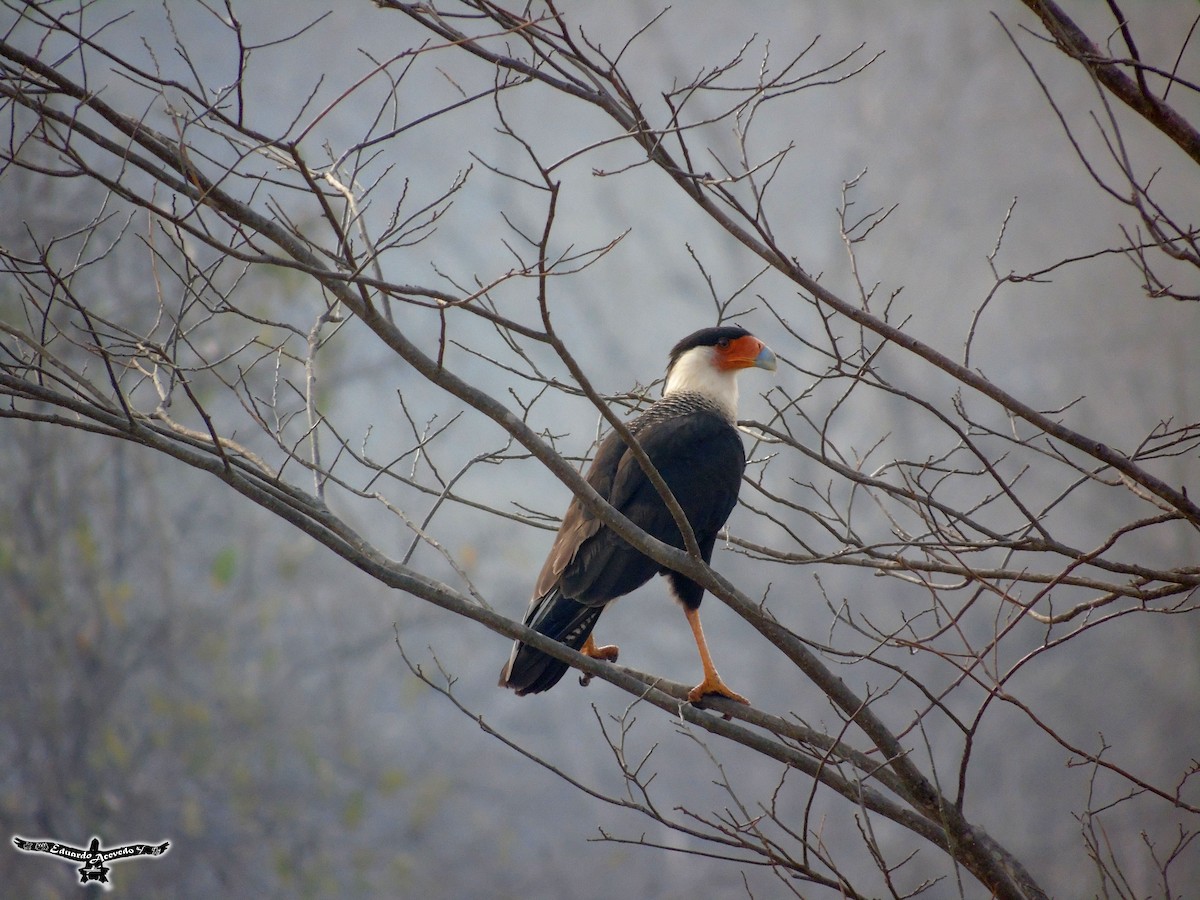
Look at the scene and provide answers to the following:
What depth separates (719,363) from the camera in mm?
2887

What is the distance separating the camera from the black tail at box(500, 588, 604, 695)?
218 cm

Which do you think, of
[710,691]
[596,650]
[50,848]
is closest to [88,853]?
[50,848]

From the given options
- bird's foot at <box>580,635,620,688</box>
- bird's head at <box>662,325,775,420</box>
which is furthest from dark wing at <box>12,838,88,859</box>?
bird's head at <box>662,325,775,420</box>

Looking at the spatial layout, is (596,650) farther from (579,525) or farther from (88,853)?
(88,853)

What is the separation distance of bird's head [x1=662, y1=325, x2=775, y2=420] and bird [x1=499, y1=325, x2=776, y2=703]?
12cm

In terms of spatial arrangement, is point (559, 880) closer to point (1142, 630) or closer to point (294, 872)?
point (294, 872)

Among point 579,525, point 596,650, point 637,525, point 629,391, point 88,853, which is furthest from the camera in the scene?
point 629,391

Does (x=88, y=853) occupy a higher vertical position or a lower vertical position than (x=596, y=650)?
lower

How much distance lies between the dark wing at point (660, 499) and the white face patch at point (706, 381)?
0.23 meters

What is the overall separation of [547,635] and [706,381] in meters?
0.92

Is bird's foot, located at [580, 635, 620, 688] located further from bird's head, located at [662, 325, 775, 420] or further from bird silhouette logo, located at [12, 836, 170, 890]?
bird silhouette logo, located at [12, 836, 170, 890]

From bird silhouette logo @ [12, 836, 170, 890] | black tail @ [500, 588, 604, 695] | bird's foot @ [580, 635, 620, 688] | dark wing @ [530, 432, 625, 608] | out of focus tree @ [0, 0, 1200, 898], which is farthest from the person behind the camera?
out of focus tree @ [0, 0, 1200, 898]

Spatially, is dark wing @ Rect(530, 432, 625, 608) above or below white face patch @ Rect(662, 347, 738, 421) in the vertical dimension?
below

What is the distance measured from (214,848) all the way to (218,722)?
2.09 feet
